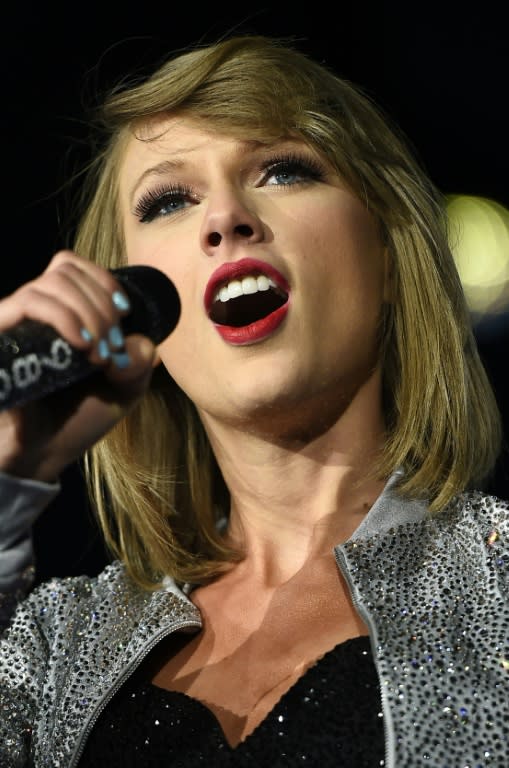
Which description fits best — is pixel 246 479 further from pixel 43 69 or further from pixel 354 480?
pixel 43 69

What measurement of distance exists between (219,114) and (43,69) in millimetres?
729

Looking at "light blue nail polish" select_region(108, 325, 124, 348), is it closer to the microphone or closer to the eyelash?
the microphone

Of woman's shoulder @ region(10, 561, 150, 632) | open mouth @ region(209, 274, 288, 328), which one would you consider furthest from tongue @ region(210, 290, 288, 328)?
woman's shoulder @ region(10, 561, 150, 632)

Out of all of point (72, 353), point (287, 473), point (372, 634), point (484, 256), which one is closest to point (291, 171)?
point (287, 473)

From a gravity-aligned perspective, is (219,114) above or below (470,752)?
above

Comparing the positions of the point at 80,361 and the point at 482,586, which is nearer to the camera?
the point at 80,361

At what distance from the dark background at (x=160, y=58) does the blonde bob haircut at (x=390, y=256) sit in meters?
0.35

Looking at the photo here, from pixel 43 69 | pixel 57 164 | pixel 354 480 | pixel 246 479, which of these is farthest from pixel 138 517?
pixel 43 69

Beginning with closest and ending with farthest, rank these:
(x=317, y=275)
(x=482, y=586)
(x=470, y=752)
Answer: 1. (x=470, y=752)
2. (x=482, y=586)
3. (x=317, y=275)

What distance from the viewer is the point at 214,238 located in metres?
1.58

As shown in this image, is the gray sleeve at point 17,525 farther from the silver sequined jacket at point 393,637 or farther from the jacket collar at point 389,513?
the jacket collar at point 389,513

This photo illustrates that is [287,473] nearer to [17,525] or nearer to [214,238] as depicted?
[214,238]

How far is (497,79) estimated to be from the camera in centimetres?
232

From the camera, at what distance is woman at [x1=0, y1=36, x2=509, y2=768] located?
55.4 inches
